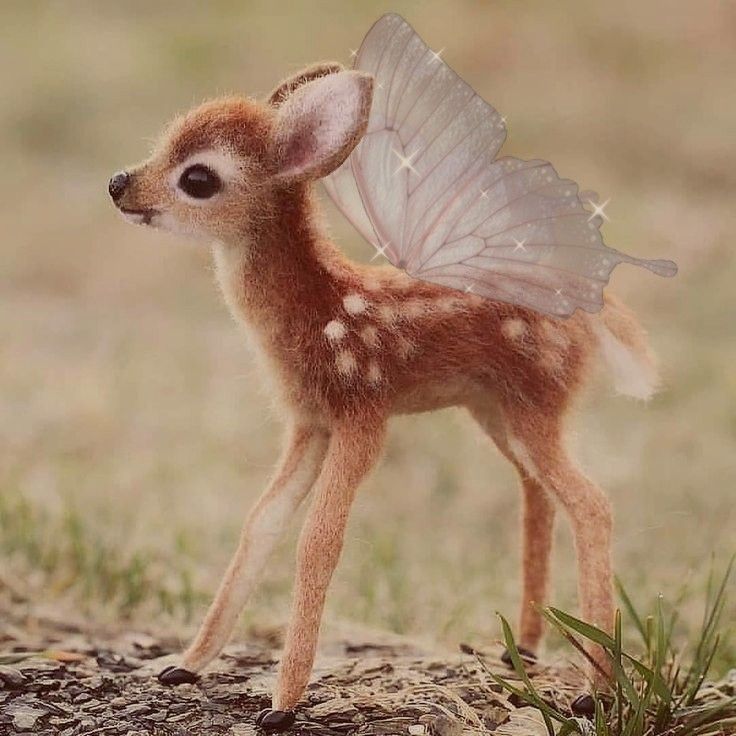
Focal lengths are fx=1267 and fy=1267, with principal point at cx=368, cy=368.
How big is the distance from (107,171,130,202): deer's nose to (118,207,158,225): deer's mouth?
0.02 meters

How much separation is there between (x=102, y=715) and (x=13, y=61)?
189 inches

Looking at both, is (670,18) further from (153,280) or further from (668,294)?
(153,280)

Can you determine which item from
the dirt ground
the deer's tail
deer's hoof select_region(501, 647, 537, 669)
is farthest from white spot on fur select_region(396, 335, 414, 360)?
deer's hoof select_region(501, 647, 537, 669)

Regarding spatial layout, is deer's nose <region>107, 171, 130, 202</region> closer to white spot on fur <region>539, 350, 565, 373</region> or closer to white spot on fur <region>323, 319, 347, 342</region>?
white spot on fur <region>323, 319, 347, 342</region>

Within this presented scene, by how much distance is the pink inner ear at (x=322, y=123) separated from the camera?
130 cm

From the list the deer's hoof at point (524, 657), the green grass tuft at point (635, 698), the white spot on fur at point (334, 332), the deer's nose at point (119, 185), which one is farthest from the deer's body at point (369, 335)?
the deer's hoof at point (524, 657)

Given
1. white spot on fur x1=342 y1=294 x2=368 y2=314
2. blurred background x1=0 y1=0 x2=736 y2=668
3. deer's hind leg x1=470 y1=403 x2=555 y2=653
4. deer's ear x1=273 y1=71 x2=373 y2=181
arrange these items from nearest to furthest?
deer's ear x1=273 y1=71 x2=373 y2=181 → white spot on fur x1=342 y1=294 x2=368 y2=314 → deer's hind leg x1=470 y1=403 x2=555 y2=653 → blurred background x1=0 y1=0 x2=736 y2=668

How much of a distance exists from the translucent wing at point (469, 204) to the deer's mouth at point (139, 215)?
256mm

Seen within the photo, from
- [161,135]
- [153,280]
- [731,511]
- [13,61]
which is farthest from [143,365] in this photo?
[13,61]

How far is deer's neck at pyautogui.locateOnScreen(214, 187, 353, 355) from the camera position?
4.58 feet

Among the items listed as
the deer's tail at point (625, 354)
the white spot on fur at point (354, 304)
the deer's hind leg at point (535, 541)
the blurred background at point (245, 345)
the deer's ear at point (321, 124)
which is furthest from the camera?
the blurred background at point (245, 345)

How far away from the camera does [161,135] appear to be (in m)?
1.44

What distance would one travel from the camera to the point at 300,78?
4.83 feet

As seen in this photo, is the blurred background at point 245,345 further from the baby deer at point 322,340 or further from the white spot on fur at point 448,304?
the white spot on fur at point 448,304
